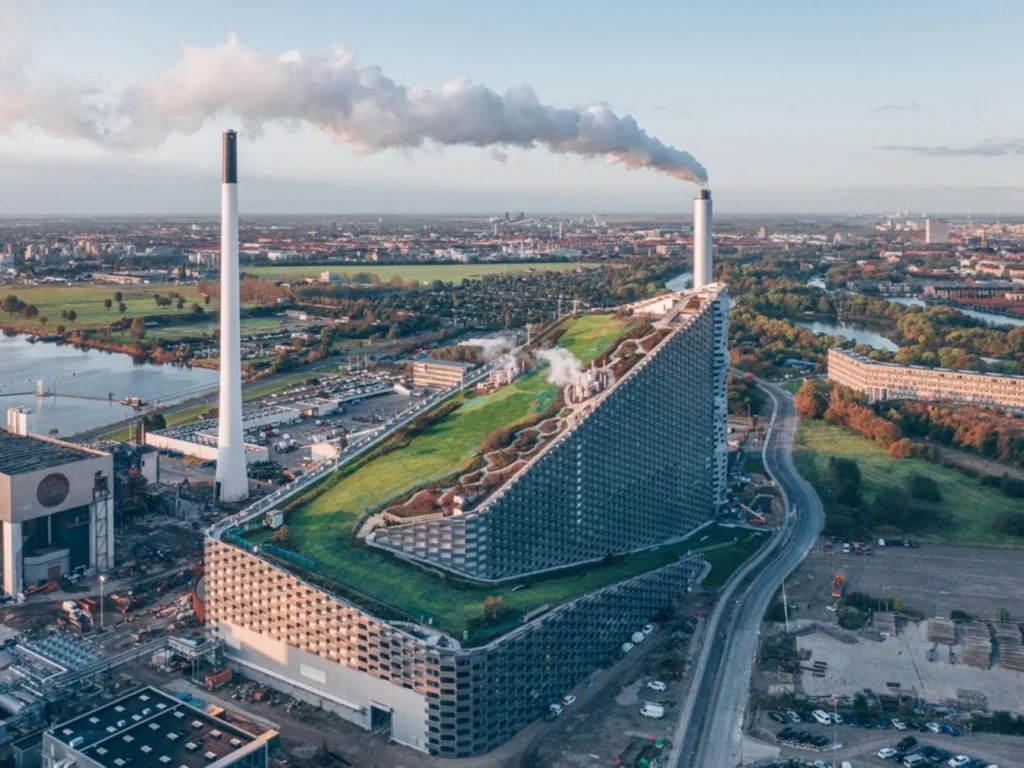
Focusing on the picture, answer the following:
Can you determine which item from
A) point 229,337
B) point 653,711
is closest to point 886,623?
point 653,711

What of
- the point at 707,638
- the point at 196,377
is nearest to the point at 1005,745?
the point at 707,638

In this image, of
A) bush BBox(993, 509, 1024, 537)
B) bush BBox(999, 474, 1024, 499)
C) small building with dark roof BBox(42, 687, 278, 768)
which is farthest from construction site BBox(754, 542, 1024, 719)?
small building with dark roof BBox(42, 687, 278, 768)

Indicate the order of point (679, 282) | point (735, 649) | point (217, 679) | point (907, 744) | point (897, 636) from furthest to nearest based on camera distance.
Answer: point (679, 282) → point (897, 636) → point (735, 649) → point (217, 679) → point (907, 744)

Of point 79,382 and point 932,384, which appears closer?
point 932,384

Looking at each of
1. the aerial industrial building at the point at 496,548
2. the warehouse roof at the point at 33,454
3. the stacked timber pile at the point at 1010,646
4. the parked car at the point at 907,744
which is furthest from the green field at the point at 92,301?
the parked car at the point at 907,744

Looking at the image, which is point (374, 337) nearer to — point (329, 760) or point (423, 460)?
point (423, 460)

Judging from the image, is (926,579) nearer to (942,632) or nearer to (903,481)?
(942,632)
